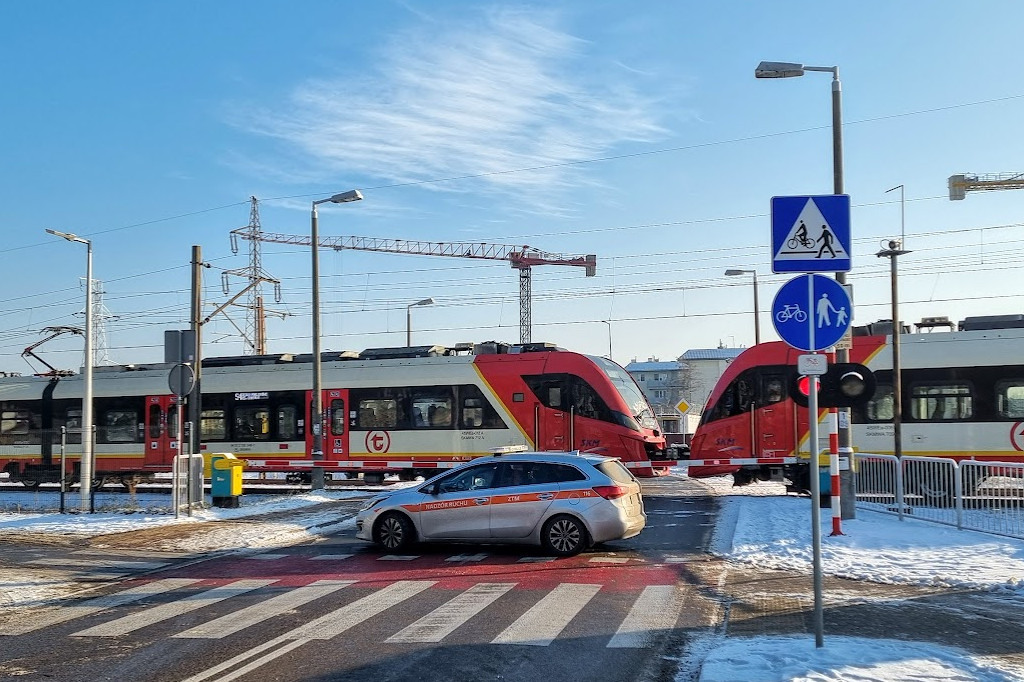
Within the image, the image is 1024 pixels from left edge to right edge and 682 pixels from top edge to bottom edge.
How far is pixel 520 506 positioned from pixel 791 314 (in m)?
6.73

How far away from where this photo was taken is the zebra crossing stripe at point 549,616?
794cm

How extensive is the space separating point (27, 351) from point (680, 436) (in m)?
24.5

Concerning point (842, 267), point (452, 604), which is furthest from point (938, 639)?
point (452, 604)

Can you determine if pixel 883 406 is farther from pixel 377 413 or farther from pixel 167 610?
pixel 167 610

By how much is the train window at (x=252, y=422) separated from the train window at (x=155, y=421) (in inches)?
99.9

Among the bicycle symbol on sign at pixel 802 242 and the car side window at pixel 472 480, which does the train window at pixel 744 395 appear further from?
the bicycle symbol on sign at pixel 802 242

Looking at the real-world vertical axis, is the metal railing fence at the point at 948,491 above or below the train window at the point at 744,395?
below

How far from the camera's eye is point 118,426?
28594mm

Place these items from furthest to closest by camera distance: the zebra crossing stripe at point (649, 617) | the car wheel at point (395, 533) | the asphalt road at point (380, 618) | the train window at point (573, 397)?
the train window at point (573, 397)
the car wheel at point (395, 533)
the zebra crossing stripe at point (649, 617)
the asphalt road at point (380, 618)

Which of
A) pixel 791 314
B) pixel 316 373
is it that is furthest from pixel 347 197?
pixel 791 314

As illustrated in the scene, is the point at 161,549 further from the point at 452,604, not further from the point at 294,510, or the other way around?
the point at 452,604

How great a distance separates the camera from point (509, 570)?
11867 millimetres

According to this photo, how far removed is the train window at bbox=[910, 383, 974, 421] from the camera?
20.3 metres

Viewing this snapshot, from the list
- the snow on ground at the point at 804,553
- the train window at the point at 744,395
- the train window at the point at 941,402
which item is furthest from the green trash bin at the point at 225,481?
the train window at the point at 941,402
